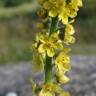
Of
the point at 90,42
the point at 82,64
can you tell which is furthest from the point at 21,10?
the point at 82,64

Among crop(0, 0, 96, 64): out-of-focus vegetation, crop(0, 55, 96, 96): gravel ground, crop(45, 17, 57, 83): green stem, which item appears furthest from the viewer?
crop(0, 0, 96, 64): out-of-focus vegetation

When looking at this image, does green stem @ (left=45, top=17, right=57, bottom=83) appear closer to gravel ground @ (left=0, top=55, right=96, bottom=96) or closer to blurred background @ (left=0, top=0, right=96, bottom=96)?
gravel ground @ (left=0, top=55, right=96, bottom=96)

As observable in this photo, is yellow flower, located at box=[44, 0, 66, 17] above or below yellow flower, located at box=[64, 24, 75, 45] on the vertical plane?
above

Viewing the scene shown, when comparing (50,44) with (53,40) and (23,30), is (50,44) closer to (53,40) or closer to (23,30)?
(53,40)

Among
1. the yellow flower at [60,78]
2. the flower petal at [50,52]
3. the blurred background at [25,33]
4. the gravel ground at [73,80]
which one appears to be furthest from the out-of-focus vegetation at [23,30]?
the flower petal at [50,52]

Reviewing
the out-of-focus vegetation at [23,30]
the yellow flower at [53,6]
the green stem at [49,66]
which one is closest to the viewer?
the yellow flower at [53,6]

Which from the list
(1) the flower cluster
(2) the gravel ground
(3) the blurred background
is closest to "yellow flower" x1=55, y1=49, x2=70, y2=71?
(1) the flower cluster

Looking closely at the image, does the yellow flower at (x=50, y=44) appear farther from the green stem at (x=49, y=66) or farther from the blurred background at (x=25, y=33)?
the blurred background at (x=25, y=33)

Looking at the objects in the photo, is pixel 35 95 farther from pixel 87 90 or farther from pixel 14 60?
pixel 14 60
